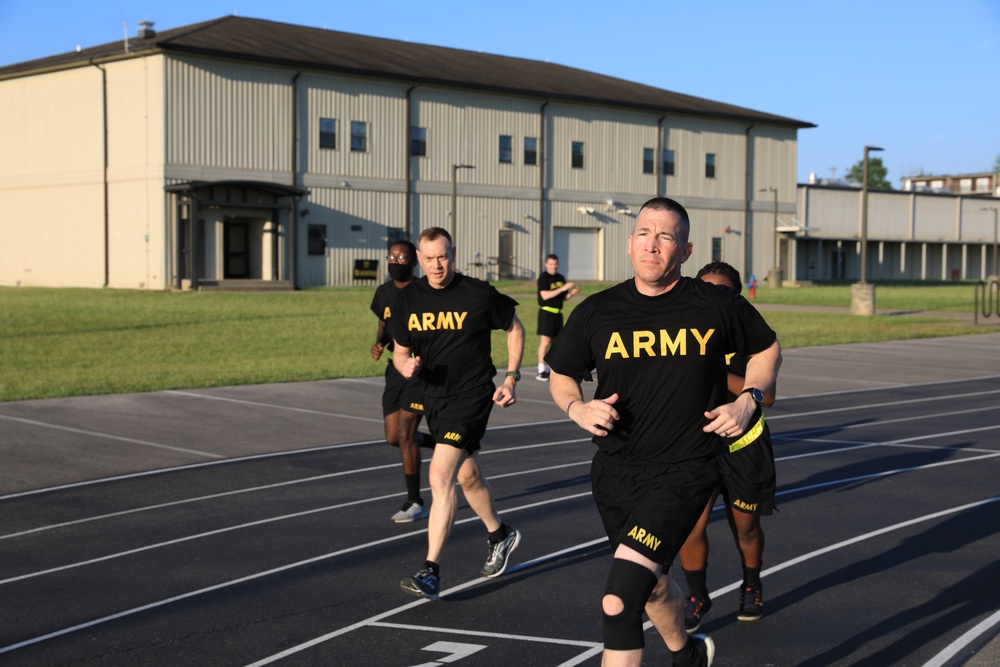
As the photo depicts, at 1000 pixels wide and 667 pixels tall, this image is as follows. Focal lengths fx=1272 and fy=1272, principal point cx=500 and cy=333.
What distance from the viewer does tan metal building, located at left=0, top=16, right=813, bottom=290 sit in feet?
160

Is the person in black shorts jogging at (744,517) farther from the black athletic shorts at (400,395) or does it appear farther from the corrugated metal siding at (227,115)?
the corrugated metal siding at (227,115)

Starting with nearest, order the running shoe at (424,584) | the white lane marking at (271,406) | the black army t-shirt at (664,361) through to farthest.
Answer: the black army t-shirt at (664,361) < the running shoe at (424,584) < the white lane marking at (271,406)

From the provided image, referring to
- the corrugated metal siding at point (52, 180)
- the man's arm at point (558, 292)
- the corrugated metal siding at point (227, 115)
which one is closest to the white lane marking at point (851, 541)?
the man's arm at point (558, 292)

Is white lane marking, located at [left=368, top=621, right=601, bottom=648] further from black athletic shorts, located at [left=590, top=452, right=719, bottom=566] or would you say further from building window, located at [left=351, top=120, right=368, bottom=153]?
building window, located at [left=351, top=120, right=368, bottom=153]

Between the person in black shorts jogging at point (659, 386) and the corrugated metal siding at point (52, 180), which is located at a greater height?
the corrugated metal siding at point (52, 180)

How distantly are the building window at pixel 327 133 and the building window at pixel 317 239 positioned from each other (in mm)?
3406

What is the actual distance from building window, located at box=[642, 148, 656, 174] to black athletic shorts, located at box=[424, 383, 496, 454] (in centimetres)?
5793

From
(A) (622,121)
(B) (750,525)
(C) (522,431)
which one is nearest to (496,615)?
(B) (750,525)

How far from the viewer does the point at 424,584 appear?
703 centimetres

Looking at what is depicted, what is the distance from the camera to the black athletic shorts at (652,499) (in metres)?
4.87

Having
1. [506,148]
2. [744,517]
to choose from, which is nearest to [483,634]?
[744,517]

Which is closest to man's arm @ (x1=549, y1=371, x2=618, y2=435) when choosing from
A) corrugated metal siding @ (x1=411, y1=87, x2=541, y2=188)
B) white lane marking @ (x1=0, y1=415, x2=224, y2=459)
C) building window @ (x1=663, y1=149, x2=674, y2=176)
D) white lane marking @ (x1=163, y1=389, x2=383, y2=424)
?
white lane marking @ (x1=0, y1=415, x2=224, y2=459)

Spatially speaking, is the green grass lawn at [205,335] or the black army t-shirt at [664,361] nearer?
the black army t-shirt at [664,361]

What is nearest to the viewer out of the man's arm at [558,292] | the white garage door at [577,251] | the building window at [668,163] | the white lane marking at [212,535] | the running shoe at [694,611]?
the running shoe at [694,611]
